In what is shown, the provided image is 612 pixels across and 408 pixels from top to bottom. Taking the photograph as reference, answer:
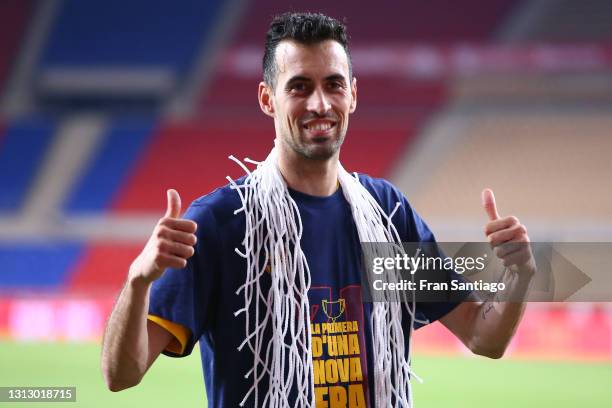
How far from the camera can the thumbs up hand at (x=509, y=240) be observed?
7.48ft

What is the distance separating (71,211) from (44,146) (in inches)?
44.1

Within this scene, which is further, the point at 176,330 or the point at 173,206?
the point at 176,330

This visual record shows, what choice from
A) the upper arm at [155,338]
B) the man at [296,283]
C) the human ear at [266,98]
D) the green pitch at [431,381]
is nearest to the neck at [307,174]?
the man at [296,283]

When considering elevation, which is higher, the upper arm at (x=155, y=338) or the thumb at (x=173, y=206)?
the thumb at (x=173, y=206)

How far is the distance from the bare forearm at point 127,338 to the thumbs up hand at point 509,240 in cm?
80

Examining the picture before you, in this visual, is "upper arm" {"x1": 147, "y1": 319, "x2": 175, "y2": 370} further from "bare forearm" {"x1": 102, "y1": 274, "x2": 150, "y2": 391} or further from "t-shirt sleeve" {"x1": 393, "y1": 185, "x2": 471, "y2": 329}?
"t-shirt sleeve" {"x1": 393, "y1": 185, "x2": 471, "y2": 329}

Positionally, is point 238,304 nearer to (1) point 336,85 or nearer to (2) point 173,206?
(2) point 173,206

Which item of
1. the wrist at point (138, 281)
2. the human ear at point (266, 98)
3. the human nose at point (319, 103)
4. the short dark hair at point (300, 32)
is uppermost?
the short dark hair at point (300, 32)

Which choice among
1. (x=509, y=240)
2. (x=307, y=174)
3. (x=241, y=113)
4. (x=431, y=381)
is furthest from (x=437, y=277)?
(x=241, y=113)

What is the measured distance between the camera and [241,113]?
15961 millimetres

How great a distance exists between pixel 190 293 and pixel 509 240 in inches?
29.3

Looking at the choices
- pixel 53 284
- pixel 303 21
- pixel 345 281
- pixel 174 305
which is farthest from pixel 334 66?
pixel 53 284

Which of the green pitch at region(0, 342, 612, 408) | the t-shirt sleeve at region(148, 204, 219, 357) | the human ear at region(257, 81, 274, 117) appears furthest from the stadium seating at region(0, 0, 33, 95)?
the t-shirt sleeve at region(148, 204, 219, 357)

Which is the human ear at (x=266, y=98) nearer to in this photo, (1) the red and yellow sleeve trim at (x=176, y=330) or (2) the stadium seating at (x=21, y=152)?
(1) the red and yellow sleeve trim at (x=176, y=330)
